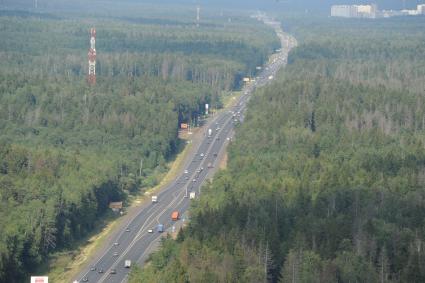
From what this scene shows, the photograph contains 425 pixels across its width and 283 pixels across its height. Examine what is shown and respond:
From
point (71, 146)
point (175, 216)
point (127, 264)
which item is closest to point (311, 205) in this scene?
point (175, 216)

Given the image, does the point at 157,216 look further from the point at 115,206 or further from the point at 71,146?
the point at 71,146

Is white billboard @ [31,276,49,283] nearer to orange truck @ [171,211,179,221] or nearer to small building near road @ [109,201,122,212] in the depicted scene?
orange truck @ [171,211,179,221]

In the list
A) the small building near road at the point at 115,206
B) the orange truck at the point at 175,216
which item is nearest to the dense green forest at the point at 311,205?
the orange truck at the point at 175,216

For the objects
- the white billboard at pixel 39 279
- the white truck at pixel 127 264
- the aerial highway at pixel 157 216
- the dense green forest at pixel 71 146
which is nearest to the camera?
the white billboard at pixel 39 279

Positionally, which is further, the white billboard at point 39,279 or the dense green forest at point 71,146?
the dense green forest at point 71,146

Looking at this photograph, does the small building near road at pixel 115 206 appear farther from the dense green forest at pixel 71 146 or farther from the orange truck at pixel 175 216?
the orange truck at pixel 175 216

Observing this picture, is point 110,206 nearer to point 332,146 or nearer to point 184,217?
point 184,217
